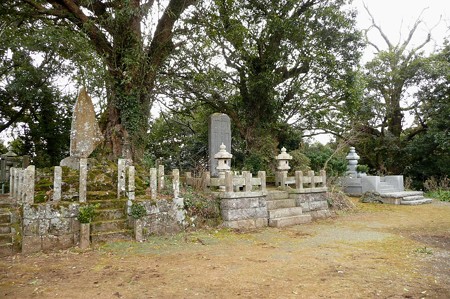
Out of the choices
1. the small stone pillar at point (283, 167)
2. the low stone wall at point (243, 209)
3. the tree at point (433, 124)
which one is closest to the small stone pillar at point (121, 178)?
the low stone wall at point (243, 209)

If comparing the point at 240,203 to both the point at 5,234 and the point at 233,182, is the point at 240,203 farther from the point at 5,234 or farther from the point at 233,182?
the point at 5,234

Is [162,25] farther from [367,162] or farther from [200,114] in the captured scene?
[367,162]

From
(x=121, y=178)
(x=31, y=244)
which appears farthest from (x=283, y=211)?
(x=31, y=244)

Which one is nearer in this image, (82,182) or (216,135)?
(82,182)

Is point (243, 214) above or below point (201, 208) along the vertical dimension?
below

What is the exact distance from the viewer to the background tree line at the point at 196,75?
9.73m

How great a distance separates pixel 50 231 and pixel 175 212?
2.42m

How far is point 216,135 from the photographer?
11195 millimetres

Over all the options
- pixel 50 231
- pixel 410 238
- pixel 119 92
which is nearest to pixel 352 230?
pixel 410 238

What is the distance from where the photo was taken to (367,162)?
20.4m

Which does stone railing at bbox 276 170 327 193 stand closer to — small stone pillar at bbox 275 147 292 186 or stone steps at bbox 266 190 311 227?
small stone pillar at bbox 275 147 292 186

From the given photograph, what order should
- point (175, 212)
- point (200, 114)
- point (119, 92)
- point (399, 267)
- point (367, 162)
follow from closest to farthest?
point (399, 267), point (175, 212), point (119, 92), point (200, 114), point (367, 162)

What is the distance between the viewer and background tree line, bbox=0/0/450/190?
9727 mm

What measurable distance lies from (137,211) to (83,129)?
9.17 ft
